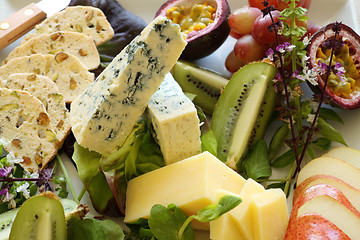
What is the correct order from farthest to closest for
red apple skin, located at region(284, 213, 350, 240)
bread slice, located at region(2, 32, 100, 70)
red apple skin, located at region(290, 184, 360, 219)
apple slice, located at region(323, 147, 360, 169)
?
bread slice, located at region(2, 32, 100, 70) → apple slice, located at region(323, 147, 360, 169) → red apple skin, located at region(290, 184, 360, 219) → red apple skin, located at region(284, 213, 350, 240)

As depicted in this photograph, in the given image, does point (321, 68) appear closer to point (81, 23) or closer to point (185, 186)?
point (185, 186)

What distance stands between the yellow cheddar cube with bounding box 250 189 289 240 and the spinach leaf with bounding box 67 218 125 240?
1.68ft

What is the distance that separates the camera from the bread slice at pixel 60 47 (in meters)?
2.42

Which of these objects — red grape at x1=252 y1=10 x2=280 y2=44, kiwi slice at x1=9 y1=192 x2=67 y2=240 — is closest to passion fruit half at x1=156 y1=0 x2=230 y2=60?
red grape at x1=252 y1=10 x2=280 y2=44

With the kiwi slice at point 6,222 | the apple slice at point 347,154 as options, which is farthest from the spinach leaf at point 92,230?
the apple slice at point 347,154

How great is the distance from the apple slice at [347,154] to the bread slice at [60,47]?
1.27 meters

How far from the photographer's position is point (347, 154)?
1.97 metres

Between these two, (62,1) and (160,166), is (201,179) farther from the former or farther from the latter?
(62,1)

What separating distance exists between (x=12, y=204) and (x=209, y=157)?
2.73ft

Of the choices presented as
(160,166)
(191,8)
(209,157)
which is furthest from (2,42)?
(209,157)

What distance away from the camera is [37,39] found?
242cm

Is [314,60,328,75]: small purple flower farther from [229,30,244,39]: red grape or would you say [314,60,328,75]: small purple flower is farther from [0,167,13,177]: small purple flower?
[0,167,13,177]: small purple flower

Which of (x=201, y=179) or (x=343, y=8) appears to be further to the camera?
(x=343, y=8)

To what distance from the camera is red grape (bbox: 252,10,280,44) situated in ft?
7.09
